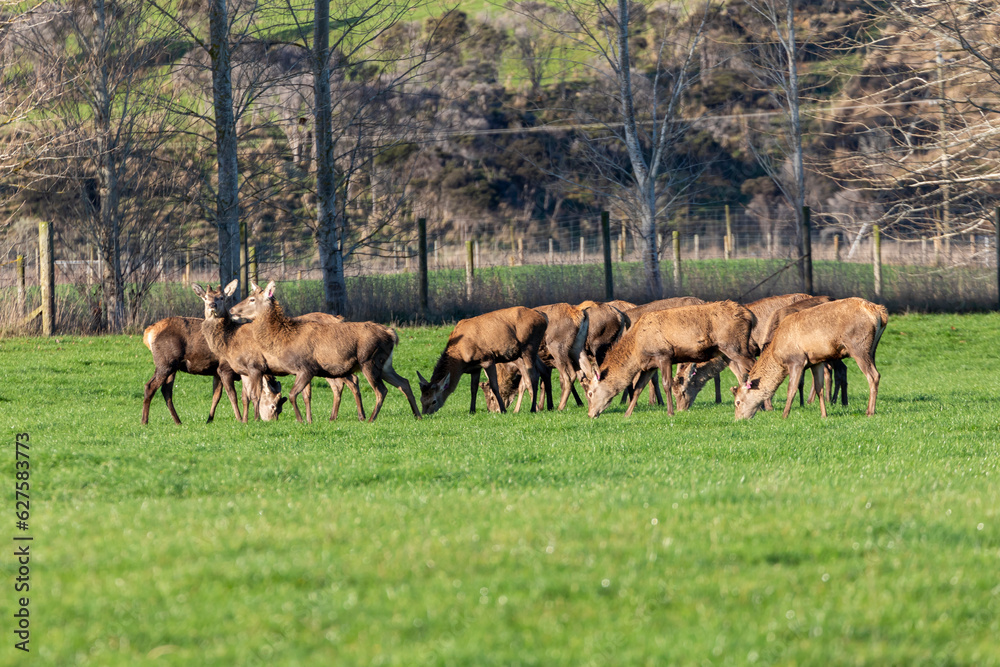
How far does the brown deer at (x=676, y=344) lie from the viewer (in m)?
14.3

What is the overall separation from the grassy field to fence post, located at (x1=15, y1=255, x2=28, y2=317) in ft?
44.1

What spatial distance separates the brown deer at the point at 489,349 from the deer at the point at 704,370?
7.13ft

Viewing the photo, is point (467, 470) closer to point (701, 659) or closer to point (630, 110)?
point (701, 659)

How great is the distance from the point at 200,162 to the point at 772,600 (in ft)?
82.0

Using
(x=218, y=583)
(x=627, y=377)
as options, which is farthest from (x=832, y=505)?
(x=627, y=377)

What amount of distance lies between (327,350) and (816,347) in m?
6.27

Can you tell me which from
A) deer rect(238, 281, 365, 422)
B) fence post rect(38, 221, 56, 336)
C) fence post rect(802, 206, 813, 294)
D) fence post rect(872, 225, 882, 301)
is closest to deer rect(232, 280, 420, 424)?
deer rect(238, 281, 365, 422)

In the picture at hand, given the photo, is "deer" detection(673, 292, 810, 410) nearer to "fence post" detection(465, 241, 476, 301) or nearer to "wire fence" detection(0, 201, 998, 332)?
"wire fence" detection(0, 201, 998, 332)

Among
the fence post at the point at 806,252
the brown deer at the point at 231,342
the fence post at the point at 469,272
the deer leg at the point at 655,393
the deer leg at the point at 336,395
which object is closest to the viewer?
the brown deer at the point at 231,342

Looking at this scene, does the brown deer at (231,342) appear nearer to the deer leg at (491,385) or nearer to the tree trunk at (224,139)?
the deer leg at (491,385)

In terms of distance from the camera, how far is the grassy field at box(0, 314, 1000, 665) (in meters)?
4.37

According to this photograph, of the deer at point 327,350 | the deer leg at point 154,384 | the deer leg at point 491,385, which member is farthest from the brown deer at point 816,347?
the deer leg at point 154,384

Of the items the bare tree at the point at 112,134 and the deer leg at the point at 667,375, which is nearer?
the deer leg at the point at 667,375

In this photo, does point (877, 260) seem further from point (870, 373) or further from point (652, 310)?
point (870, 373)
